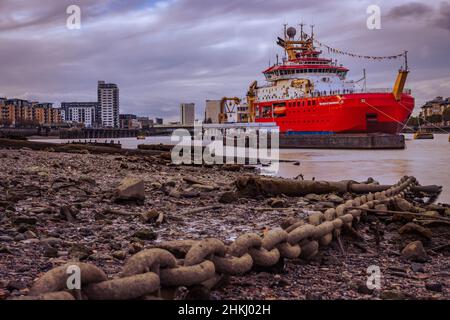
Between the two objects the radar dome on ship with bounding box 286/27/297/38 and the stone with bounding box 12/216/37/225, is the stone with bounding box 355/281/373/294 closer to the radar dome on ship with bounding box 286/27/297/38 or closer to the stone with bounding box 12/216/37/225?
the stone with bounding box 12/216/37/225

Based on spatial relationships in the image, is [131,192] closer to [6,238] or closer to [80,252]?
[6,238]

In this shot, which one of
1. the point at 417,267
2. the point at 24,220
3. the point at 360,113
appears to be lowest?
the point at 417,267

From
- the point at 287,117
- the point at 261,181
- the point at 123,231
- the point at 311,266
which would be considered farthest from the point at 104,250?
the point at 287,117

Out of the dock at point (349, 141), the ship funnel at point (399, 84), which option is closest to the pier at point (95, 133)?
the dock at point (349, 141)

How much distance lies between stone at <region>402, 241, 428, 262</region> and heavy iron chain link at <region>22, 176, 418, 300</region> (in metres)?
1.00

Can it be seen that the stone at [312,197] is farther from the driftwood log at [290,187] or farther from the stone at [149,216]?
the stone at [149,216]

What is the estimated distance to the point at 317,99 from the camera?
41.5 m

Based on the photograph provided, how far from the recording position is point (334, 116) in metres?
38.9

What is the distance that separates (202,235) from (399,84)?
1440 inches

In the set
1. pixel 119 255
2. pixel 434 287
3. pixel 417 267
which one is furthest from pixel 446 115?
pixel 119 255

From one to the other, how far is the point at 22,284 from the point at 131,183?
3789mm

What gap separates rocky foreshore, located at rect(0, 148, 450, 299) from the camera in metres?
2.94

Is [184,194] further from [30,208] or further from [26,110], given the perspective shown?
[26,110]

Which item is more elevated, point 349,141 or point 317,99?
point 317,99
